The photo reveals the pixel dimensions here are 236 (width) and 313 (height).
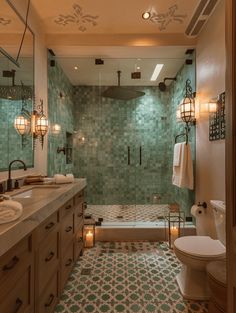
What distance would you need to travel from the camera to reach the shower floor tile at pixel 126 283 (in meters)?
1.68

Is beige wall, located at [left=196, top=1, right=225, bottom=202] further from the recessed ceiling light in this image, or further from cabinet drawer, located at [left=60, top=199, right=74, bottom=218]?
cabinet drawer, located at [left=60, top=199, right=74, bottom=218]

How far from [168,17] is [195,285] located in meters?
2.91

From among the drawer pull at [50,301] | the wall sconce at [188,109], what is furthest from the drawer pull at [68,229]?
the wall sconce at [188,109]

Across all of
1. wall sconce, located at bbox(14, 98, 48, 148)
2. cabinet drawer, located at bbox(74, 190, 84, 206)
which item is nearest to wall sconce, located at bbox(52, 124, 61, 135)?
wall sconce, located at bbox(14, 98, 48, 148)

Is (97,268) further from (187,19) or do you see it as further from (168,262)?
(187,19)

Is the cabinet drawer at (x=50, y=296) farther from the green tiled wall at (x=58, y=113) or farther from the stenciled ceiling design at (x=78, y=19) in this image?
the stenciled ceiling design at (x=78, y=19)

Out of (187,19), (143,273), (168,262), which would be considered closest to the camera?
(143,273)

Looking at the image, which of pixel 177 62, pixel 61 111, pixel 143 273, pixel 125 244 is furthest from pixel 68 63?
pixel 143 273

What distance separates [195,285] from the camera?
1.80 metres

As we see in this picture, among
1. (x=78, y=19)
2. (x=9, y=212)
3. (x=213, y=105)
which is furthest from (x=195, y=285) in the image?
(x=78, y=19)

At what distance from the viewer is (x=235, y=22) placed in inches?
30.3

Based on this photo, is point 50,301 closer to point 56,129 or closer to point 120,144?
point 56,129

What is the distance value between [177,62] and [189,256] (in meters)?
2.88

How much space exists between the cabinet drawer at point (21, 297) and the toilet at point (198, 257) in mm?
1187
